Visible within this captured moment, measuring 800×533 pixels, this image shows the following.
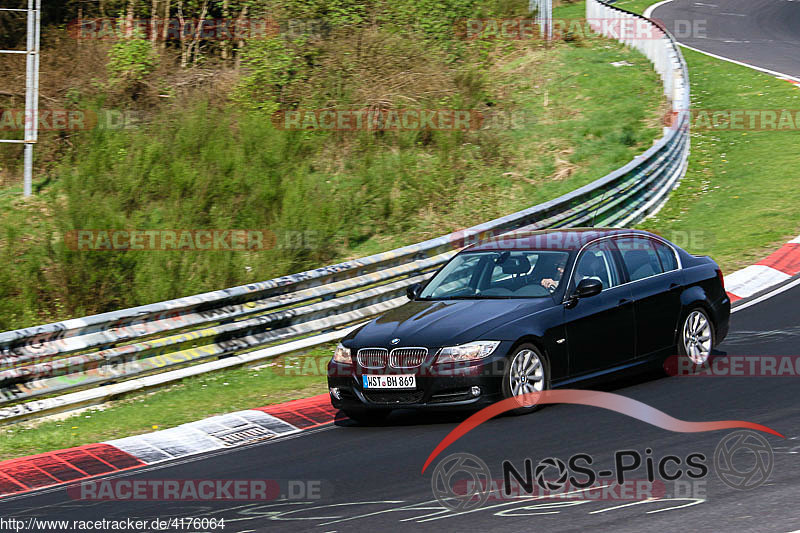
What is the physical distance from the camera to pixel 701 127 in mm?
24500

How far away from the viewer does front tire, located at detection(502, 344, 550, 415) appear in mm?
8320

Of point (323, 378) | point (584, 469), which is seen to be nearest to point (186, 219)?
point (323, 378)

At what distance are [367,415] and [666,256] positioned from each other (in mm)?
3612

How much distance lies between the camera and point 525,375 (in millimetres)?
8484

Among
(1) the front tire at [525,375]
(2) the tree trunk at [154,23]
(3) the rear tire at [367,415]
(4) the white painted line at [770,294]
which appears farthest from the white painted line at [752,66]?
(3) the rear tire at [367,415]

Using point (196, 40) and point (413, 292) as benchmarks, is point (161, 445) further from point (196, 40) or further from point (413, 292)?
point (196, 40)

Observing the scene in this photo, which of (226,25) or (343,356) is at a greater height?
(226,25)

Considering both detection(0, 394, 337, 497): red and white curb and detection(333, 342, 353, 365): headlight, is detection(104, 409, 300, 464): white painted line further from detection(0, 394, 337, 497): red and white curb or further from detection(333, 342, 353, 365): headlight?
detection(333, 342, 353, 365): headlight

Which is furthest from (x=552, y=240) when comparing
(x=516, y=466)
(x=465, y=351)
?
(x=516, y=466)

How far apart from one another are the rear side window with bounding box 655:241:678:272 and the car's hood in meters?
1.79

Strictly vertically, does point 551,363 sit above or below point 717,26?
below

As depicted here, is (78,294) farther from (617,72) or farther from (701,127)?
(617,72)

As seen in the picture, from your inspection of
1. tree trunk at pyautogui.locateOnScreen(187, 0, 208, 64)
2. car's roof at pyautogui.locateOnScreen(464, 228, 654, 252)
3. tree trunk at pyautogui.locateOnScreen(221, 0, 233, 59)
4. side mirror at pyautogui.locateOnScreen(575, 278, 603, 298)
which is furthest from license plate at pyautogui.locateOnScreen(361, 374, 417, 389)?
tree trunk at pyautogui.locateOnScreen(187, 0, 208, 64)

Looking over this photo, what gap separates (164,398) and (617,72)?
21.3m
